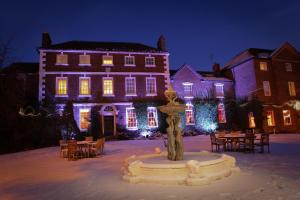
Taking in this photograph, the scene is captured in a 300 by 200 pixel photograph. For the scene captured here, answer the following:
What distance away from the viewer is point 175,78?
28.5 metres

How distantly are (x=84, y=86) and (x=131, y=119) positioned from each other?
18.7 ft

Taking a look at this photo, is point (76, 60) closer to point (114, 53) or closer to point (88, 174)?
point (114, 53)

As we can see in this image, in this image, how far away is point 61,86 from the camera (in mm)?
25094

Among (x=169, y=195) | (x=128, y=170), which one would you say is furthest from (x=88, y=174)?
(x=169, y=195)

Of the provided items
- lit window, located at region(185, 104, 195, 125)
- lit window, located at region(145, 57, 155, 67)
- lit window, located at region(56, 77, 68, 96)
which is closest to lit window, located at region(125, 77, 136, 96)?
lit window, located at region(145, 57, 155, 67)

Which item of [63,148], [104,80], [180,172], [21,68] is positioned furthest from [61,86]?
[180,172]

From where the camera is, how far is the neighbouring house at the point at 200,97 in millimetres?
28016

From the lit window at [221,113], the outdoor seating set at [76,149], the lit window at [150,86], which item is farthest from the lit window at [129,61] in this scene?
the outdoor seating set at [76,149]

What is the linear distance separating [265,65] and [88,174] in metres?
27.2

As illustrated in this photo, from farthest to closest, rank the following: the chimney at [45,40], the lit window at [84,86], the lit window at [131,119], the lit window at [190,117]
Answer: the lit window at [190,117] < the lit window at [131,119] < the lit window at [84,86] < the chimney at [45,40]

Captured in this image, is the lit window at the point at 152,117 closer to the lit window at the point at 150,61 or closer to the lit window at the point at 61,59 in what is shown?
the lit window at the point at 150,61

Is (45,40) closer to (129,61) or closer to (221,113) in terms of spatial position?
(129,61)

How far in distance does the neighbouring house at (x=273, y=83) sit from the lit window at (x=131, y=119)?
1312 cm

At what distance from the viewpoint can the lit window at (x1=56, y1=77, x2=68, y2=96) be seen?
81.8 ft
